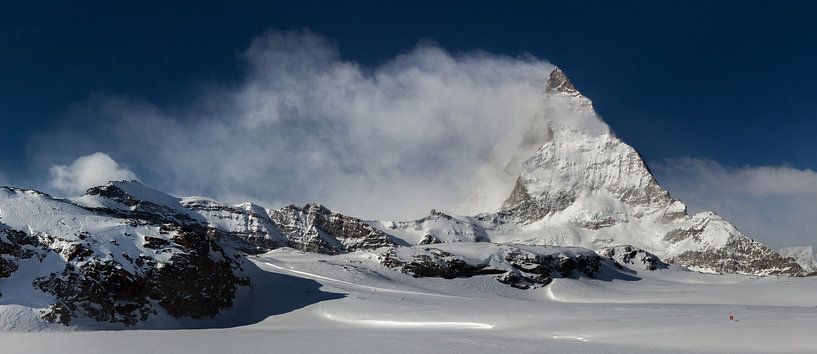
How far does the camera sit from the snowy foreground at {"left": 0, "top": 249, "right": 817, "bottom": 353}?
1141 inches

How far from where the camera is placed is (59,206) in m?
62.9

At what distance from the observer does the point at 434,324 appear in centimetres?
4684

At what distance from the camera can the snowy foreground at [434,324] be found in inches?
1141

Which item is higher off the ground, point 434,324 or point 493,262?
point 493,262

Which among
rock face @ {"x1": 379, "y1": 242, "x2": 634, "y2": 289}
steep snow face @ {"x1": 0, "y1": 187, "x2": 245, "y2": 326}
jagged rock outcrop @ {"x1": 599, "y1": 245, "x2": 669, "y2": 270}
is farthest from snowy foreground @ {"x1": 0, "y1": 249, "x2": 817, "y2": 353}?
jagged rock outcrop @ {"x1": 599, "y1": 245, "x2": 669, "y2": 270}

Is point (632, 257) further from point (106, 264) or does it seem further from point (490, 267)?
point (106, 264)

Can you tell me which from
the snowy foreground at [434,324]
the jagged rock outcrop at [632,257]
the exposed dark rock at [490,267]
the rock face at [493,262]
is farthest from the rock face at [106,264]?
the jagged rock outcrop at [632,257]

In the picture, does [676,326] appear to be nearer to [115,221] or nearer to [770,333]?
[770,333]

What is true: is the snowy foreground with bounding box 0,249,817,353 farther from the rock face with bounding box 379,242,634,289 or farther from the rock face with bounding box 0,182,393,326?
the rock face with bounding box 379,242,634,289

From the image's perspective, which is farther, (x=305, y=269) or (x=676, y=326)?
(x=305, y=269)

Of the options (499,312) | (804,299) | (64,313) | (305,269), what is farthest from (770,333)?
(305,269)

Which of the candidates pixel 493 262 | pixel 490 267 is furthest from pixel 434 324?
pixel 493 262

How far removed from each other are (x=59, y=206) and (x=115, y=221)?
627cm

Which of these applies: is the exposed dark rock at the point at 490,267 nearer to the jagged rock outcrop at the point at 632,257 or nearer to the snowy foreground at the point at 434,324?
the snowy foreground at the point at 434,324
